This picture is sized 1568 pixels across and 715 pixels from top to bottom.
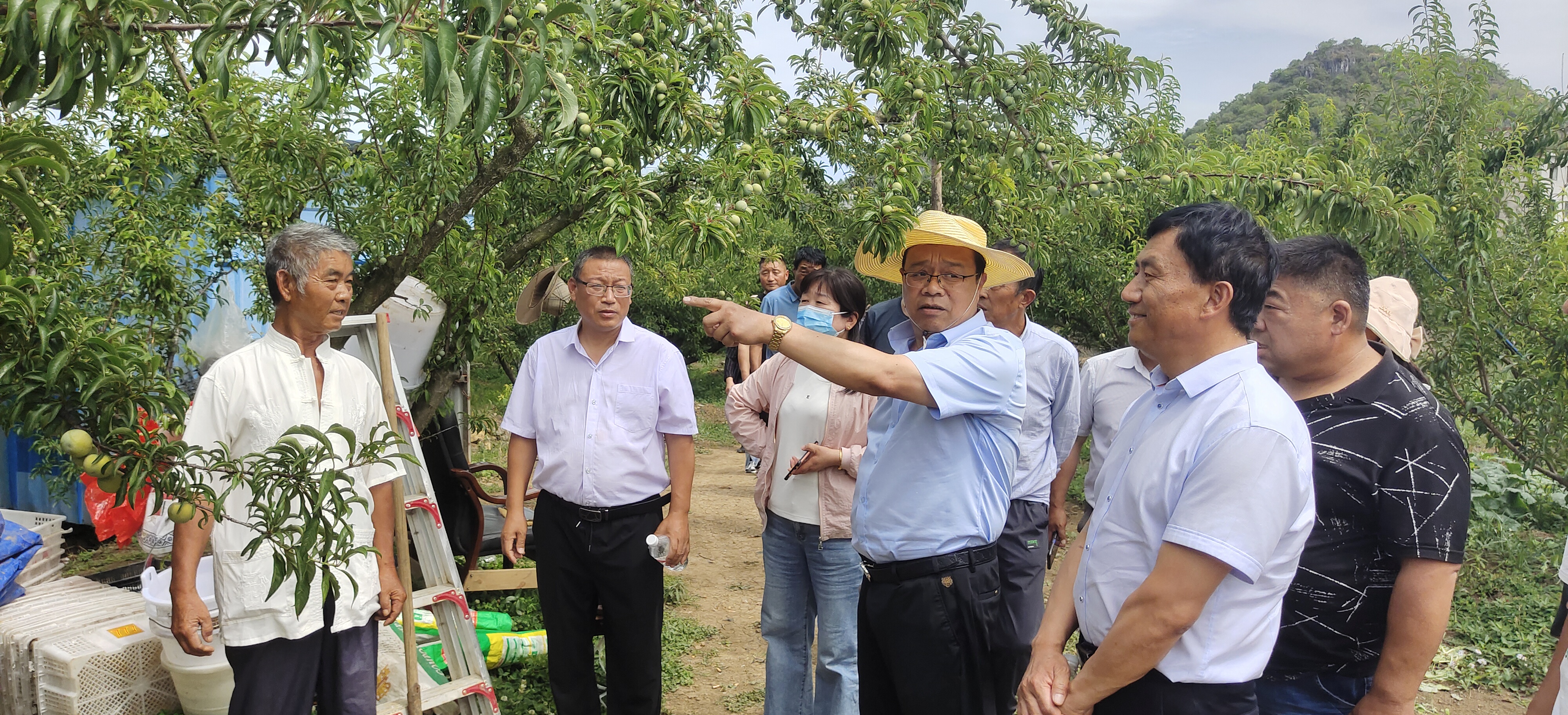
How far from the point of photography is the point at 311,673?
2.80 m

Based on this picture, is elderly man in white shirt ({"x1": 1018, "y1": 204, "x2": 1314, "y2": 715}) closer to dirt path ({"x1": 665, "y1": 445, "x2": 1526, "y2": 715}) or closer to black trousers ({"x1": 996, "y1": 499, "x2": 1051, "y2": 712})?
black trousers ({"x1": 996, "y1": 499, "x2": 1051, "y2": 712})

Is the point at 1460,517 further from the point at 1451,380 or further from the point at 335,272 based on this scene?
the point at 1451,380

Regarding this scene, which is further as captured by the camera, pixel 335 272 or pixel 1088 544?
pixel 335 272

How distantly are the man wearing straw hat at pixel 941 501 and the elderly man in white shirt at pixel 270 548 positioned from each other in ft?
3.86

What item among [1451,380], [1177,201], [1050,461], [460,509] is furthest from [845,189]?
[1451,380]

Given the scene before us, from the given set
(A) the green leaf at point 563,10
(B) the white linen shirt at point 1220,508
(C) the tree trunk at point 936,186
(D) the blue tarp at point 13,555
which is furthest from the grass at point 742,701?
(A) the green leaf at point 563,10

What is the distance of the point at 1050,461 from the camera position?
3.86 m

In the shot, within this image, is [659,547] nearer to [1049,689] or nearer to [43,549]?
[1049,689]

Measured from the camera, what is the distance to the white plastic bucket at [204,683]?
11.6ft

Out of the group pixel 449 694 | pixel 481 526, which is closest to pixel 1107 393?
pixel 449 694

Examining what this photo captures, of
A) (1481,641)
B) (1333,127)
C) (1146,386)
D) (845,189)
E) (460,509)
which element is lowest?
(1481,641)

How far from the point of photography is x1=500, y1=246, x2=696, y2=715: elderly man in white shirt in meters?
3.49

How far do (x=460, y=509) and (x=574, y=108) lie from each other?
4.02m

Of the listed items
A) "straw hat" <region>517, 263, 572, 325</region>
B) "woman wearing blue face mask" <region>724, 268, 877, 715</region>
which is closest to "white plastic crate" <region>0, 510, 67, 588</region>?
"straw hat" <region>517, 263, 572, 325</region>
